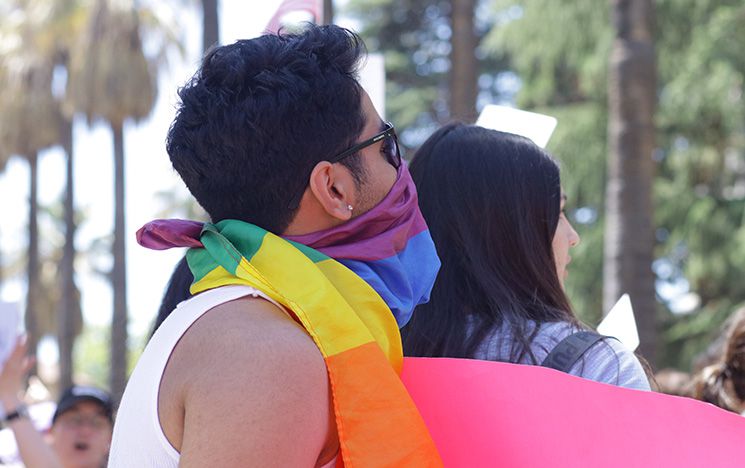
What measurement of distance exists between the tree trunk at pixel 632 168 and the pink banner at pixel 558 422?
6152 mm

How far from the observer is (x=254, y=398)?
1369 millimetres

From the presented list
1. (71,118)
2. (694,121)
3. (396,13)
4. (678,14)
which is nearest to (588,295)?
(694,121)

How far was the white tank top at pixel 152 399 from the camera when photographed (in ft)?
4.80

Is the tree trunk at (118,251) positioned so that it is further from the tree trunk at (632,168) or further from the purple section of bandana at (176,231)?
the purple section of bandana at (176,231)

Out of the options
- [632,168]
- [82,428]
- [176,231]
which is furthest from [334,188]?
[632,168]

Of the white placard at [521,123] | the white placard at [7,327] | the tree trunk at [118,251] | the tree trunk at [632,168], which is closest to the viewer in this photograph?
the white placard at [521,123]

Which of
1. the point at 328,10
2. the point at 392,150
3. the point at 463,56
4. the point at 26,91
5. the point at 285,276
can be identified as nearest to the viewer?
the point at 285,276

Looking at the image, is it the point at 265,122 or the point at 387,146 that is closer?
the point at 265,122

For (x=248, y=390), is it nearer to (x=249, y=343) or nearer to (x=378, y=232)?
(x=249, y=343)

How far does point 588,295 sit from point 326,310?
1406 cm

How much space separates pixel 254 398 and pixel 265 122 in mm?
426

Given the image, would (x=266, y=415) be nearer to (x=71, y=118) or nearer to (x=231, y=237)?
(x=231, y=237)

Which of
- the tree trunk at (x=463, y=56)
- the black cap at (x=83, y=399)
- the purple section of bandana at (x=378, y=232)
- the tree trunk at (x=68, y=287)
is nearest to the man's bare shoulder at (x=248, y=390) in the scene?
the purple section of bandana at (x=378, y=232)

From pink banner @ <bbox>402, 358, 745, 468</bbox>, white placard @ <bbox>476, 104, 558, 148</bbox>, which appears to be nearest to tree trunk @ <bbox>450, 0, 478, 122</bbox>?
white placard @ <bbox>476, 104, 558, 148</bbox>
